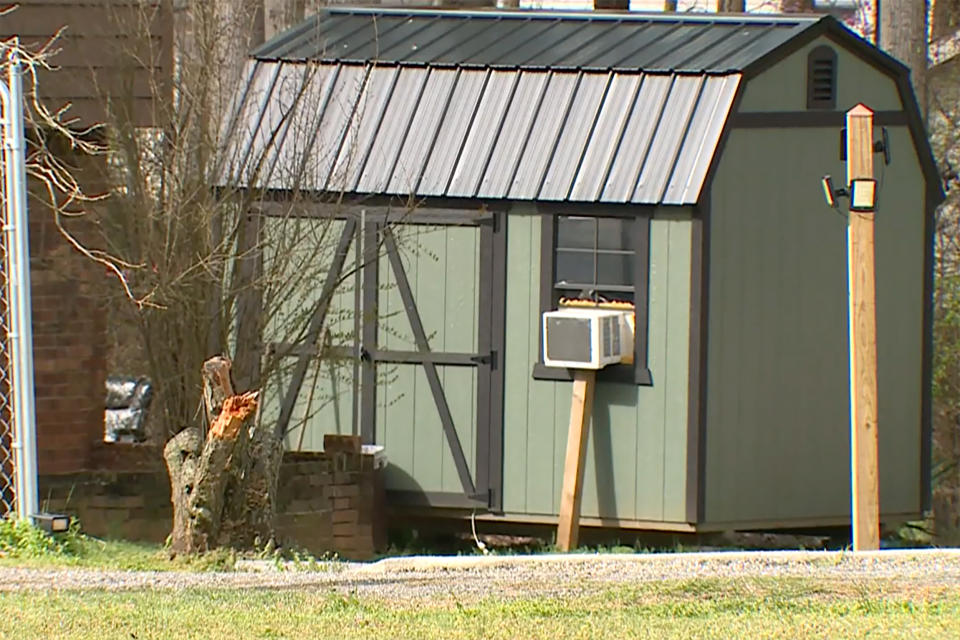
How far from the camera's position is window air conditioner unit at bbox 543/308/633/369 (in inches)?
482

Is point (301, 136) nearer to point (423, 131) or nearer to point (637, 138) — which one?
point (423, 131)

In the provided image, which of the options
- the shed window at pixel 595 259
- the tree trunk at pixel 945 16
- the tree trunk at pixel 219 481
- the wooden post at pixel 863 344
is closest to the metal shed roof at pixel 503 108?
the shed window at pixel 595 259

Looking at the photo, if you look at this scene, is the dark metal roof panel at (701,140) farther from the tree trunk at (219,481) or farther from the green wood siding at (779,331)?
the tree trunk at (219,481)

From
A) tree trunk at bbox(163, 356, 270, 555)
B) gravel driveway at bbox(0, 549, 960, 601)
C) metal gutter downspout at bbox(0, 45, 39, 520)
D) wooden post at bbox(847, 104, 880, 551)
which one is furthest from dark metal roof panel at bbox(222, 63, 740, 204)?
gravel driveway at bbox(0, 549, 960, 601)

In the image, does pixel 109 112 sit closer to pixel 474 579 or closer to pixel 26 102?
pixel 26 102

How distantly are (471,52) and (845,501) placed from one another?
4.48 m

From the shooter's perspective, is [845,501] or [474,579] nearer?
[474,579]

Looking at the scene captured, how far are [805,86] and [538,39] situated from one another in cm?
221

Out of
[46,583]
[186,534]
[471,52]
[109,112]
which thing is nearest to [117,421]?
[471,52]

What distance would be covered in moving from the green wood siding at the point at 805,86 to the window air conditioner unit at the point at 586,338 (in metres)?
1.82

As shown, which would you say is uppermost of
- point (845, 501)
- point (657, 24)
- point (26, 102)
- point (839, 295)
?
point (657, 24)

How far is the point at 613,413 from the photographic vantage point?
1273 cm

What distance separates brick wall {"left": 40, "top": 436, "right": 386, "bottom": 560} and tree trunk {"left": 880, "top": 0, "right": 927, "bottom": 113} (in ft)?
26.5

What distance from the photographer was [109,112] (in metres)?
10.9
